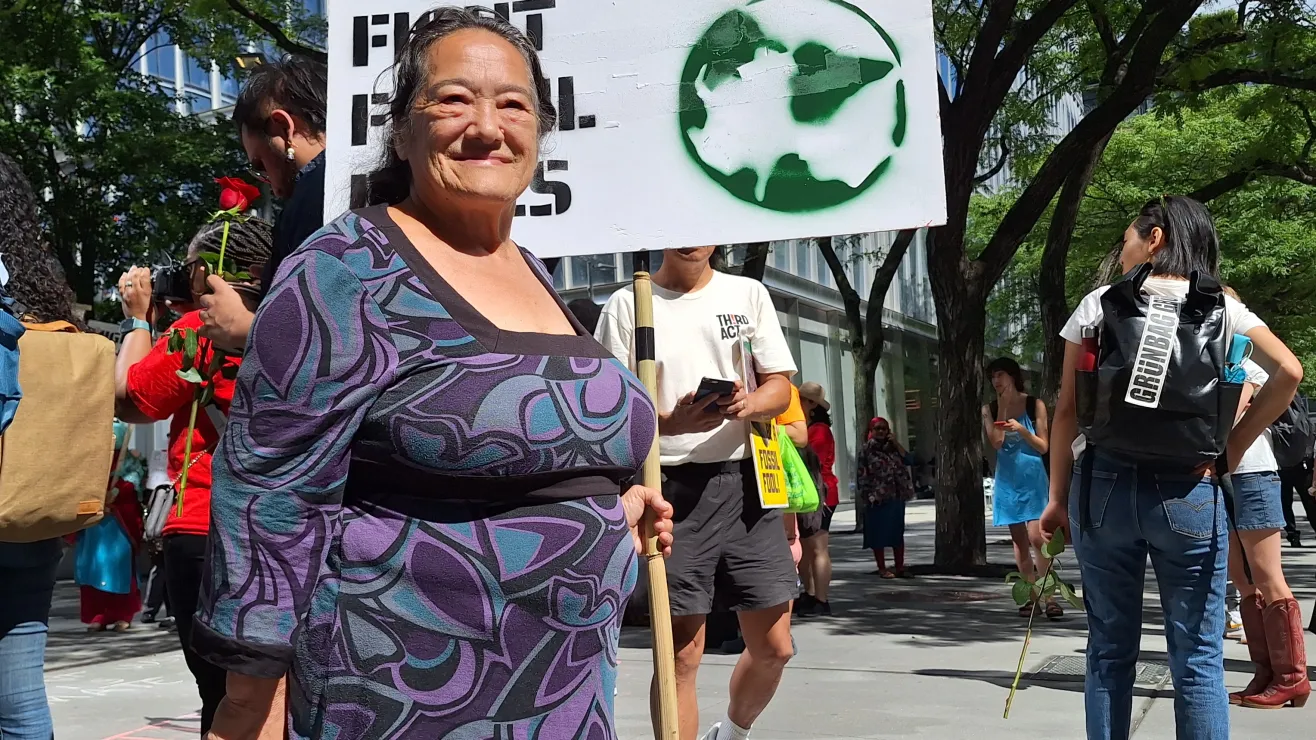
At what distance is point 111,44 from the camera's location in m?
20.3

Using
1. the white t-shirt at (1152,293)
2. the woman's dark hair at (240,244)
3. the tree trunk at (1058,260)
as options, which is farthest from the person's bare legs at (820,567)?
the woman's dark hair at (240,244)

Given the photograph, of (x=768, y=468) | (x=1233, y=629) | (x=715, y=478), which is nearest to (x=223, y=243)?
(x=715, y=478)

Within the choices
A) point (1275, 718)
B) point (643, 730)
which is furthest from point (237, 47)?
point (1275, 718)

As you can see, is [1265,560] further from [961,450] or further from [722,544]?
[961,450]

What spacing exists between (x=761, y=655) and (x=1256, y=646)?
306cm

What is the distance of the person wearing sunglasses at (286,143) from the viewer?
3186 millimetres

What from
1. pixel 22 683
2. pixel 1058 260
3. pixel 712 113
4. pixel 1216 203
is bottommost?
pixel 22 683

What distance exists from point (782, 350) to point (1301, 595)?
7.82m

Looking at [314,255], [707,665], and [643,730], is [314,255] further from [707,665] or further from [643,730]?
[707,665]

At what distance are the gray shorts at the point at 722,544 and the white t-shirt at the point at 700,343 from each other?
6cm

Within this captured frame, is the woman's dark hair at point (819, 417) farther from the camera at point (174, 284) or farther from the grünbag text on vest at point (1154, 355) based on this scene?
the camera at point (174, 284)

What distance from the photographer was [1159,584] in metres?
4.07

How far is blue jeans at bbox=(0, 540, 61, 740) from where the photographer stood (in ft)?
11.7

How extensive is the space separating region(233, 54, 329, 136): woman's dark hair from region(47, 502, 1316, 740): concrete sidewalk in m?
3.38
